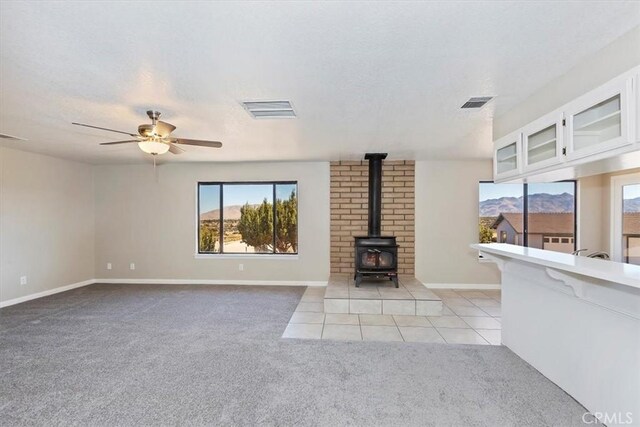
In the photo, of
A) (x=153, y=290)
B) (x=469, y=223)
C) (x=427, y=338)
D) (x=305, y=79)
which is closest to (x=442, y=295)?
(x=469, y=223)

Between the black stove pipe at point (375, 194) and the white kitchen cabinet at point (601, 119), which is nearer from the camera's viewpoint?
the white kitchen cabinet at point (601, 119)

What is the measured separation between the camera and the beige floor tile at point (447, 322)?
3594mm

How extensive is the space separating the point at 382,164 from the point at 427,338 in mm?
3084

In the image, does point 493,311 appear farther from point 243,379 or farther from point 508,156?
point 243,379

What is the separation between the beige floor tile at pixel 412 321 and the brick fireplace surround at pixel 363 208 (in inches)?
62.0

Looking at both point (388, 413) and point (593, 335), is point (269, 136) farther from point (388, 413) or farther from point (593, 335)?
point (593, 335)

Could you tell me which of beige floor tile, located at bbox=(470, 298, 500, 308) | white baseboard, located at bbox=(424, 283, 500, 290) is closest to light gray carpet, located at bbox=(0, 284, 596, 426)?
beige floor tile, located at bbox=(470, 298, 500, 308)

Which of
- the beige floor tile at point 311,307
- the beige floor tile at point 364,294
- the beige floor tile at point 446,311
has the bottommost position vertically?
the beige floor tile at point 446,311

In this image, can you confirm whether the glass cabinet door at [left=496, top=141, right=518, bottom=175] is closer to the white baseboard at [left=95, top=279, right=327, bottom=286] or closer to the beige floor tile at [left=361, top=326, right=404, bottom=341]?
the beige floor tile at [left=361, top=326, right=404, bottom=341]

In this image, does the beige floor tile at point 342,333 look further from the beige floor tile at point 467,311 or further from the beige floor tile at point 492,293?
the beige floor tile at point 492,293

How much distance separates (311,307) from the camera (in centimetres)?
428

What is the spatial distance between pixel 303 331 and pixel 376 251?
1836mm

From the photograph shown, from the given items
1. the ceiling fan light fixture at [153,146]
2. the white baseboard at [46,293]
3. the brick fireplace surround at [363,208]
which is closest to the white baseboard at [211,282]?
the white baseboard at [46,293]

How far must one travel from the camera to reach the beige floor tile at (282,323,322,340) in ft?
10.7
